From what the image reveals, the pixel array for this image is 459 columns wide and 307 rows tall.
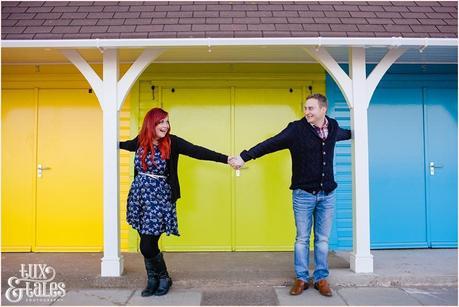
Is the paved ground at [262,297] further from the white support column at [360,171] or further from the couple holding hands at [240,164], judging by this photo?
the white support column at [360,171]

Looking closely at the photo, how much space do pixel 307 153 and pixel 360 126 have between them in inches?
33.2

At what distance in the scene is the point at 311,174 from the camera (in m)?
3.81

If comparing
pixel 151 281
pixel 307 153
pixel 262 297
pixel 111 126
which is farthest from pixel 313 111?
pixel 151 281

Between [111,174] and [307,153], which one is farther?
[111,174]

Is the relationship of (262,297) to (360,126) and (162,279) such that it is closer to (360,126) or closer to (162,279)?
(162,279)

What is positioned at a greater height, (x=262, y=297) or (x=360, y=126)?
(x=360, y=126)

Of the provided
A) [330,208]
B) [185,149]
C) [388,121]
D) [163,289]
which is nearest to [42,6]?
[185,149]

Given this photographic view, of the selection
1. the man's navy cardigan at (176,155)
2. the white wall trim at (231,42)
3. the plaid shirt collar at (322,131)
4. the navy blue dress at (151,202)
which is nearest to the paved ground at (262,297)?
the navy blue dress at (151,202)

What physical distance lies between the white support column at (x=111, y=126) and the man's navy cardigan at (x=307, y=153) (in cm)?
136

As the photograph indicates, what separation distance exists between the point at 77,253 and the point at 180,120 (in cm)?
210

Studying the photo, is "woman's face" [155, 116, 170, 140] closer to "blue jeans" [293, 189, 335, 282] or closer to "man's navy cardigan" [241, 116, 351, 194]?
"man's navy cardigan" [241, 116, 351, 194]

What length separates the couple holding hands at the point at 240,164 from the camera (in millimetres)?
3795

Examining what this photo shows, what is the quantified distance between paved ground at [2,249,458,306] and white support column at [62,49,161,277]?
11.0 inches

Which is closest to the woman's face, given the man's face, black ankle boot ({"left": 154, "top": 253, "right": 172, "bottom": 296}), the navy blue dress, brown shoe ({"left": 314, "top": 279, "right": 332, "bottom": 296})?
the navy blue dress
